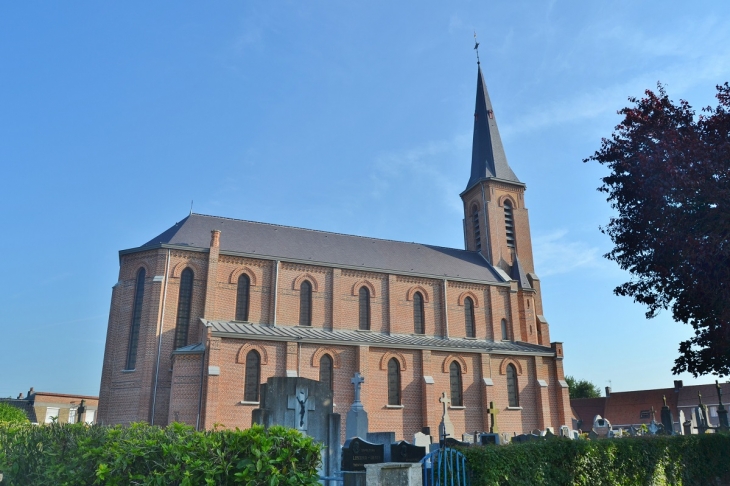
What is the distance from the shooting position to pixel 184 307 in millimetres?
25016

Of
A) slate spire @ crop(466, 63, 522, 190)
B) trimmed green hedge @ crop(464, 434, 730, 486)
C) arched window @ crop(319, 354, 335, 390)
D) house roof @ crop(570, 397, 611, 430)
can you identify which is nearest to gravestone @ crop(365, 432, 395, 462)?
trimmed green hedge @ crop(464, 434, 730, 486)

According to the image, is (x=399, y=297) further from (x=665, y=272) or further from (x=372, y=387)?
(x=665, y=272)

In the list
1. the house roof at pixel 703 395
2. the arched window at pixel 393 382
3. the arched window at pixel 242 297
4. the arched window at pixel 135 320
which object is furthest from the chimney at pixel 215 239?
the house roof at pixel 703 395

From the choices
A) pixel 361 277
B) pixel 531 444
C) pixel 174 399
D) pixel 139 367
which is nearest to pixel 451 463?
pixel 531 444

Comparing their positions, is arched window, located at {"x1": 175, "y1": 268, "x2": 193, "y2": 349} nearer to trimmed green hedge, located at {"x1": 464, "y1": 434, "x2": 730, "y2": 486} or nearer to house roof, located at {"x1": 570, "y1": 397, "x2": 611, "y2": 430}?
trimmed green hedge, located at {"x1": 464, "y1": 434, "x2": 730, "y2": 486}

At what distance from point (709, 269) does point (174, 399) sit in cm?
1986

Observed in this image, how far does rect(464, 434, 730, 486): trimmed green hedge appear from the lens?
7800 millimetres

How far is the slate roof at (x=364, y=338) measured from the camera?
2381 centimetres

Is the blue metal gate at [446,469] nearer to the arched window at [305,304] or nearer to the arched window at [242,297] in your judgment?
the arched window at [242,297]

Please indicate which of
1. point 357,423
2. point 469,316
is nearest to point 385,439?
point 357,423

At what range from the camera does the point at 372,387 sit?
2536cm

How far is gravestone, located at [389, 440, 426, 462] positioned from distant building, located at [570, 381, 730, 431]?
42.6 metres

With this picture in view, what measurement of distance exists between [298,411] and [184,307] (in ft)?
56.4

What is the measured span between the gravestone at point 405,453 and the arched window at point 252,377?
15.4m
